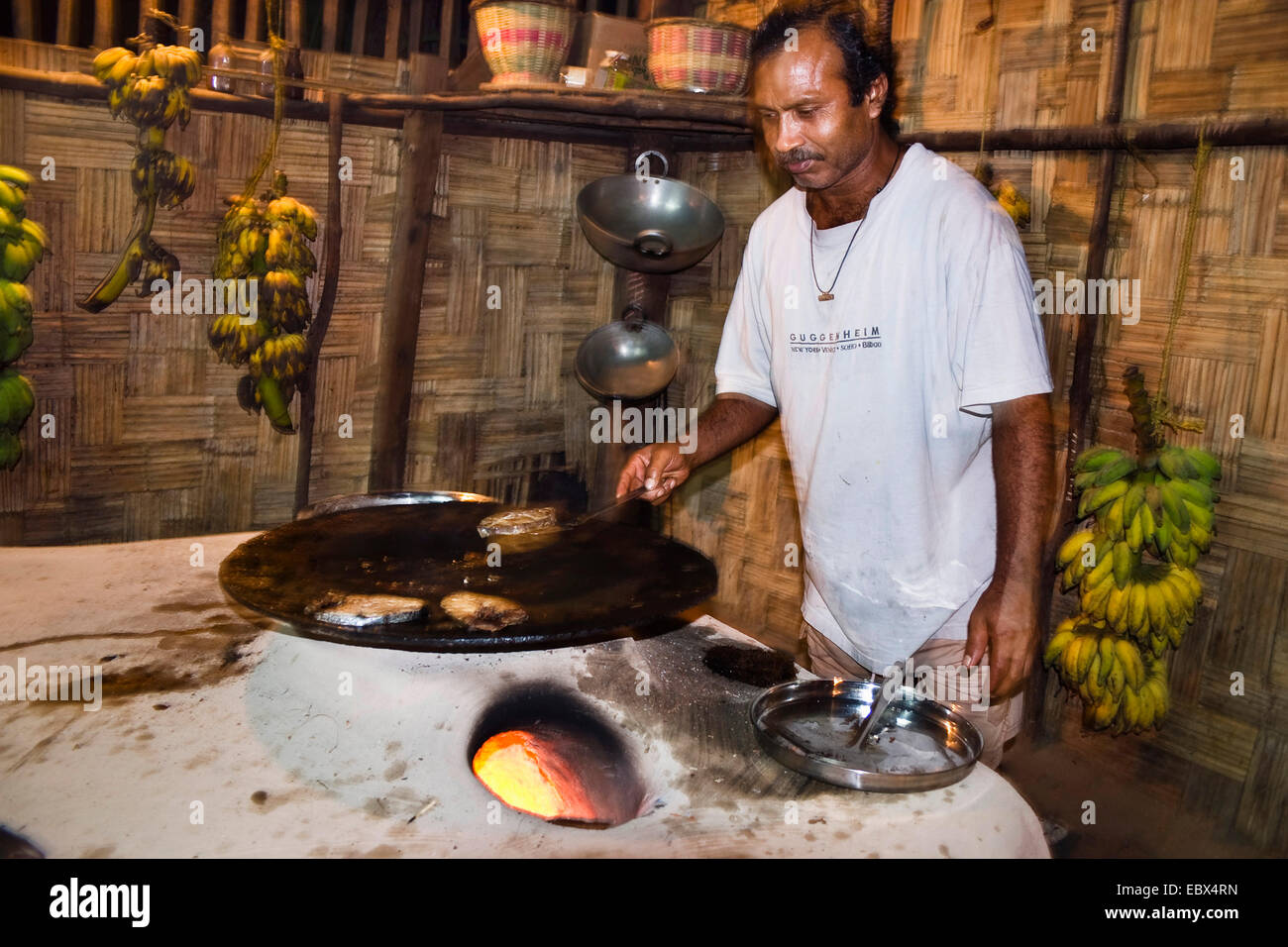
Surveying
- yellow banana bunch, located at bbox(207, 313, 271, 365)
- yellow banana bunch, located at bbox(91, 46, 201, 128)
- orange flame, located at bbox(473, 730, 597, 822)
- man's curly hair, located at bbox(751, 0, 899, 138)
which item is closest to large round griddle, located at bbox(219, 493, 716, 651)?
orange flame, located at bbox(473, 730, 597, 822)

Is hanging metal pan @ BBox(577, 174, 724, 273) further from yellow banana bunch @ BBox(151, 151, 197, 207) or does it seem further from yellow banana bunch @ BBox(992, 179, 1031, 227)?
yellow banana bunch @ BBox(151, 151, 197, 207)

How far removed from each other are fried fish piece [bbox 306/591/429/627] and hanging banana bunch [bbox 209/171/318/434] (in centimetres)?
271

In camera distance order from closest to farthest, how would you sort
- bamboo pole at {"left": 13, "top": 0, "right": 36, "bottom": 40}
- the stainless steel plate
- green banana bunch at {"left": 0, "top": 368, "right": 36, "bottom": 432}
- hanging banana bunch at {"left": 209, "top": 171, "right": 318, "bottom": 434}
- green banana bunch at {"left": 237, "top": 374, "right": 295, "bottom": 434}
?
the stainless steel plate → green banana bunch at {"left": 0, "top": 368, "right": 36, "bottom": 432} → bamboo pole at {"left": 13, "top": 0, "right": 36, "bottom": 40} → hanging banana bunch at {"left": 209, "top": 171, "right": 318, "bottom": 434} → green banana bunch at {"left": 237, "top": 374, "right": 295, "bottom": 434}

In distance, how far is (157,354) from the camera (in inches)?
174

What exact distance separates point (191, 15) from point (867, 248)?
138 inches

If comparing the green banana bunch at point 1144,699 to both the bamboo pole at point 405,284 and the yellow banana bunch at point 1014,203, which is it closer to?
the yellow banana bunch at point 1014,203

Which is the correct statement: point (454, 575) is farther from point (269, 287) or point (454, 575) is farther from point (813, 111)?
point (269, 287)

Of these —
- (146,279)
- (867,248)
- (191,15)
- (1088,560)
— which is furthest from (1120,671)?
(191,15)

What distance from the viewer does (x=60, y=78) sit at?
399 centimetres

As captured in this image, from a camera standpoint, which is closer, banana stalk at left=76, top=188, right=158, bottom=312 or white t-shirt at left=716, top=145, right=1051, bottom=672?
white t-shirt at left=716, top=145, right=1051, bottom=672

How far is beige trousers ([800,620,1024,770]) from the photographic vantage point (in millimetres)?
2562

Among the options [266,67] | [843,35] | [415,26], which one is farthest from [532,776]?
[415,26]

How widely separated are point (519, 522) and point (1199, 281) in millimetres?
2647

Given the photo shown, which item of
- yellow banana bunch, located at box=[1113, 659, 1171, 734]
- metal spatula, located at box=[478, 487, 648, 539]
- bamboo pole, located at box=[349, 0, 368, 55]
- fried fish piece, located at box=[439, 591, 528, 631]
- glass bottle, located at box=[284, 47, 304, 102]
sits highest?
bamboo pole, located at box=[349, 0, 368, 55]
